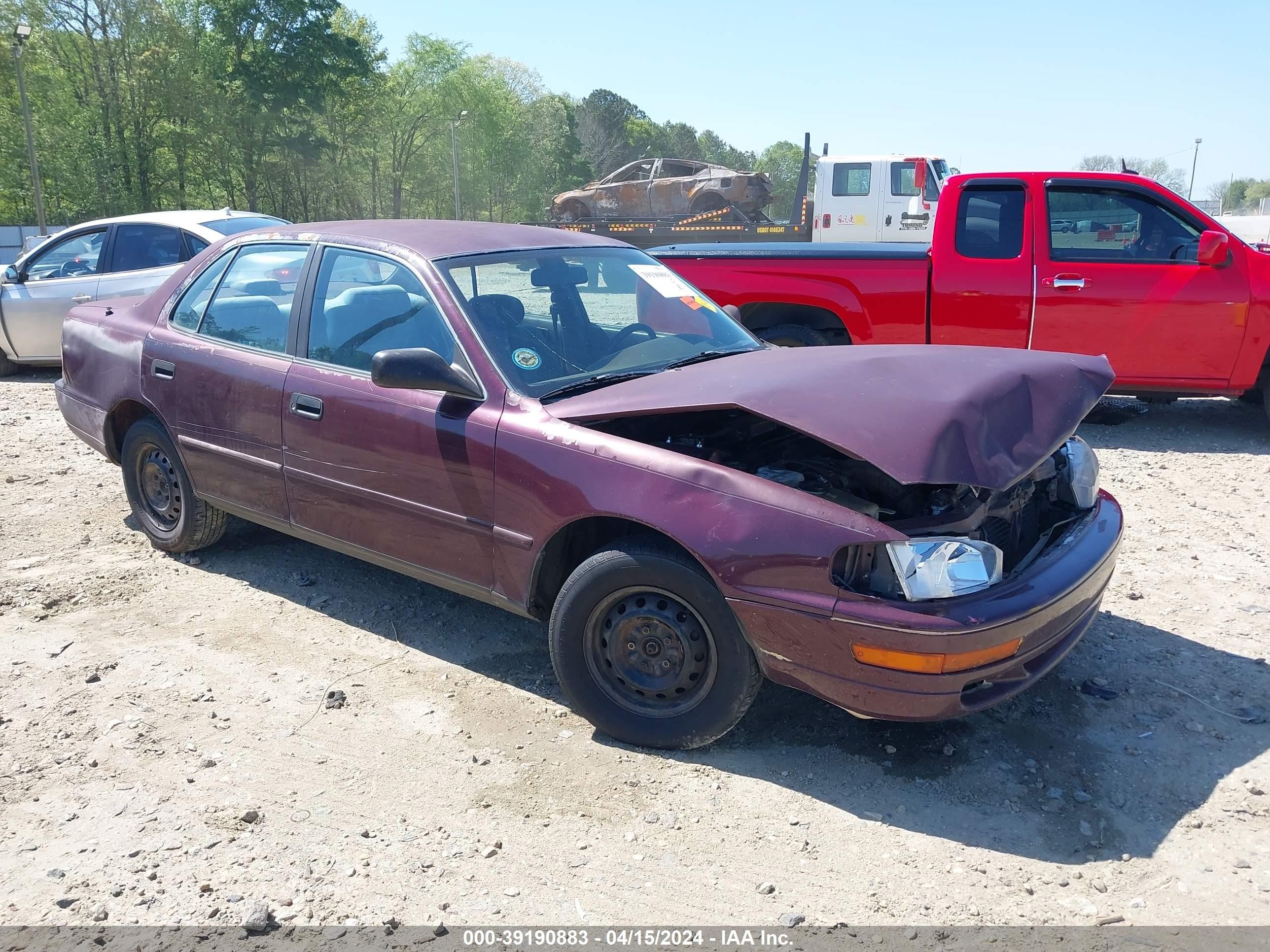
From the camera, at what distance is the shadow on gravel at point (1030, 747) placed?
2846 mm

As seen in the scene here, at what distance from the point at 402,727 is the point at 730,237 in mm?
19575

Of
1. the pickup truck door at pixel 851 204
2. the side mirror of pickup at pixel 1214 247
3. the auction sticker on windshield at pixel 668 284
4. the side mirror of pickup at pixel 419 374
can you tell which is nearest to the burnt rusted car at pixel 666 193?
the pickup truck door at pixel 851 204

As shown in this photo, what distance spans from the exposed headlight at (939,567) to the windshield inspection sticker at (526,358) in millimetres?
1543

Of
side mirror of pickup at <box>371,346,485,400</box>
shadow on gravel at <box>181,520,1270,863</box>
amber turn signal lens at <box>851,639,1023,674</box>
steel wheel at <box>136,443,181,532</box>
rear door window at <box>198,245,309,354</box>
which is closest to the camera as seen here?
amber turn signal lens at <box>851,639,1023,674</box>

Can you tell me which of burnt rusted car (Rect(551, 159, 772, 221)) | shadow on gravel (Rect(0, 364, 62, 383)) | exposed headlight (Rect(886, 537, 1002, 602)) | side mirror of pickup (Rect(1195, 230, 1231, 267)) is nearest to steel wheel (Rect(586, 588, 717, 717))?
exposed headlight (Rect(886, 537, 1002, 602))

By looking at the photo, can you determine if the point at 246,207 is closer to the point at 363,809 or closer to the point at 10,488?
the point at 10,488

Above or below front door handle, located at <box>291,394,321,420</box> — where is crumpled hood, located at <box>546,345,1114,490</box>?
above

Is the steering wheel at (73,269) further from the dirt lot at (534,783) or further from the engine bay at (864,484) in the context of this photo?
the engine bay at (864,484)

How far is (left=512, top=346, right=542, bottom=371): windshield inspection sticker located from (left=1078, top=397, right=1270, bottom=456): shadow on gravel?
5.20m

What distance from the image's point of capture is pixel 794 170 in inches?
2963

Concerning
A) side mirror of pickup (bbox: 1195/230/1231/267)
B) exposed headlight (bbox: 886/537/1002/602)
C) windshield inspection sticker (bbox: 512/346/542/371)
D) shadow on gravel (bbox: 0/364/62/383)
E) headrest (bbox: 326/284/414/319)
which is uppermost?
side mirror of pickup (bbox: 1195/230/1231/267)

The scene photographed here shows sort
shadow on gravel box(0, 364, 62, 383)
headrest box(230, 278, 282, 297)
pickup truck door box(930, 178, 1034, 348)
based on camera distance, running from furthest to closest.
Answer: shadow on gravel box(0, 364, 62, 383) < pickup truck door box(930, 178, 1034, 348) < headrest box(230, 278, 282, 297)

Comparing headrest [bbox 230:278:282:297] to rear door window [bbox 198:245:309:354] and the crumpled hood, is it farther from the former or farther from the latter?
the crumpled hood

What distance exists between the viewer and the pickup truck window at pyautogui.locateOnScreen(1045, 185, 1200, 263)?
7059 millimetres
